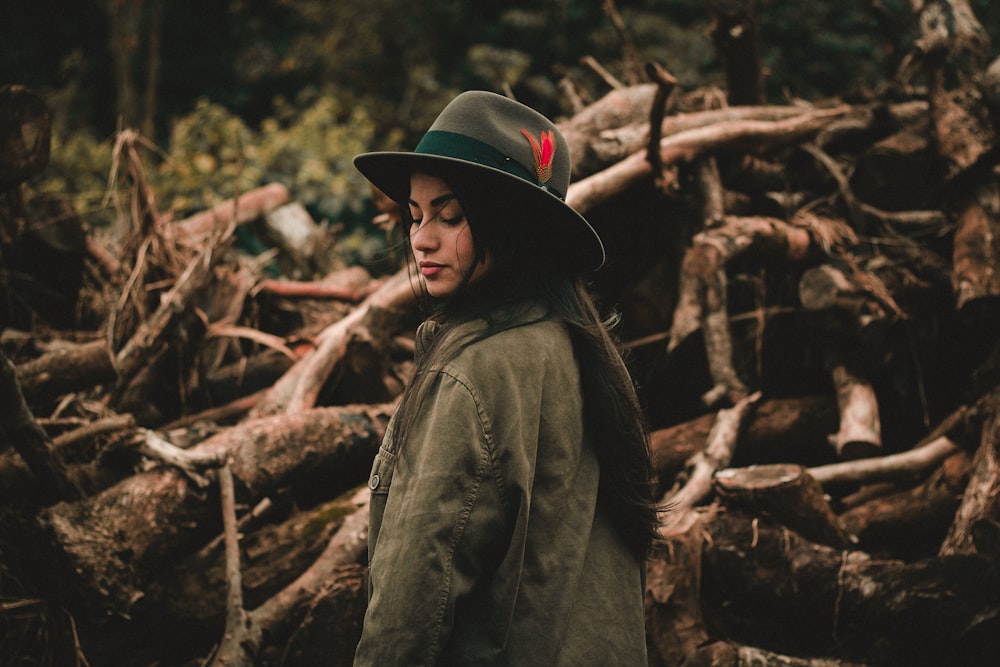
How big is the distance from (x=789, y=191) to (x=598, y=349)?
3.65m

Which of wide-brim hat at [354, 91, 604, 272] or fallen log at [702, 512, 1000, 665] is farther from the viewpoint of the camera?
fallen log at [702, 512, 1000, 665]

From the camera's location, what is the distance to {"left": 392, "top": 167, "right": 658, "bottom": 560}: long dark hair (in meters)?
1.62

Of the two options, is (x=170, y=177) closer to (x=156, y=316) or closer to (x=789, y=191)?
(x=156, y=316)

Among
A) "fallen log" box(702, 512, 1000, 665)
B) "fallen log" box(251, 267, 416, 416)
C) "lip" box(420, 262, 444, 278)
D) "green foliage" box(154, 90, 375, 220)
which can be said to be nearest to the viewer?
"lip" box(420, 262, 444, 278)

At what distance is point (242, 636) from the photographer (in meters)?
2.75

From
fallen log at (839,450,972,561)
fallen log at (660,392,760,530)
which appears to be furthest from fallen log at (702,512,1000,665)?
fallen log at (839,450,972,561)

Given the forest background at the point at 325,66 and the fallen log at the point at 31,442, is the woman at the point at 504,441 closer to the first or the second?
the fallen log at the point at 31,442

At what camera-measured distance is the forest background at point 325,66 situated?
9.50 meters

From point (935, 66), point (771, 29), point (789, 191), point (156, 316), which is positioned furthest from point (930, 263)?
point (771, 29)

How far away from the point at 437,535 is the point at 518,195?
2.22 feet

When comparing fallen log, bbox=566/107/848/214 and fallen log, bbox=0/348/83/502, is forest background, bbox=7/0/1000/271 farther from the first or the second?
fallen log, bbox=0/348/83/502

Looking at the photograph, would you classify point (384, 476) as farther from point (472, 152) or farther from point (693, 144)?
point (693, 144)

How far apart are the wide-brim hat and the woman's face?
0.04m

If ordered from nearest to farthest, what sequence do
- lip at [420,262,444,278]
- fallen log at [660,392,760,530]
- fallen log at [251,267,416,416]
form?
lip at [420,262,444,278]
fallen log at [660,392,760,530]
fallen log at [251,267,416,416]
